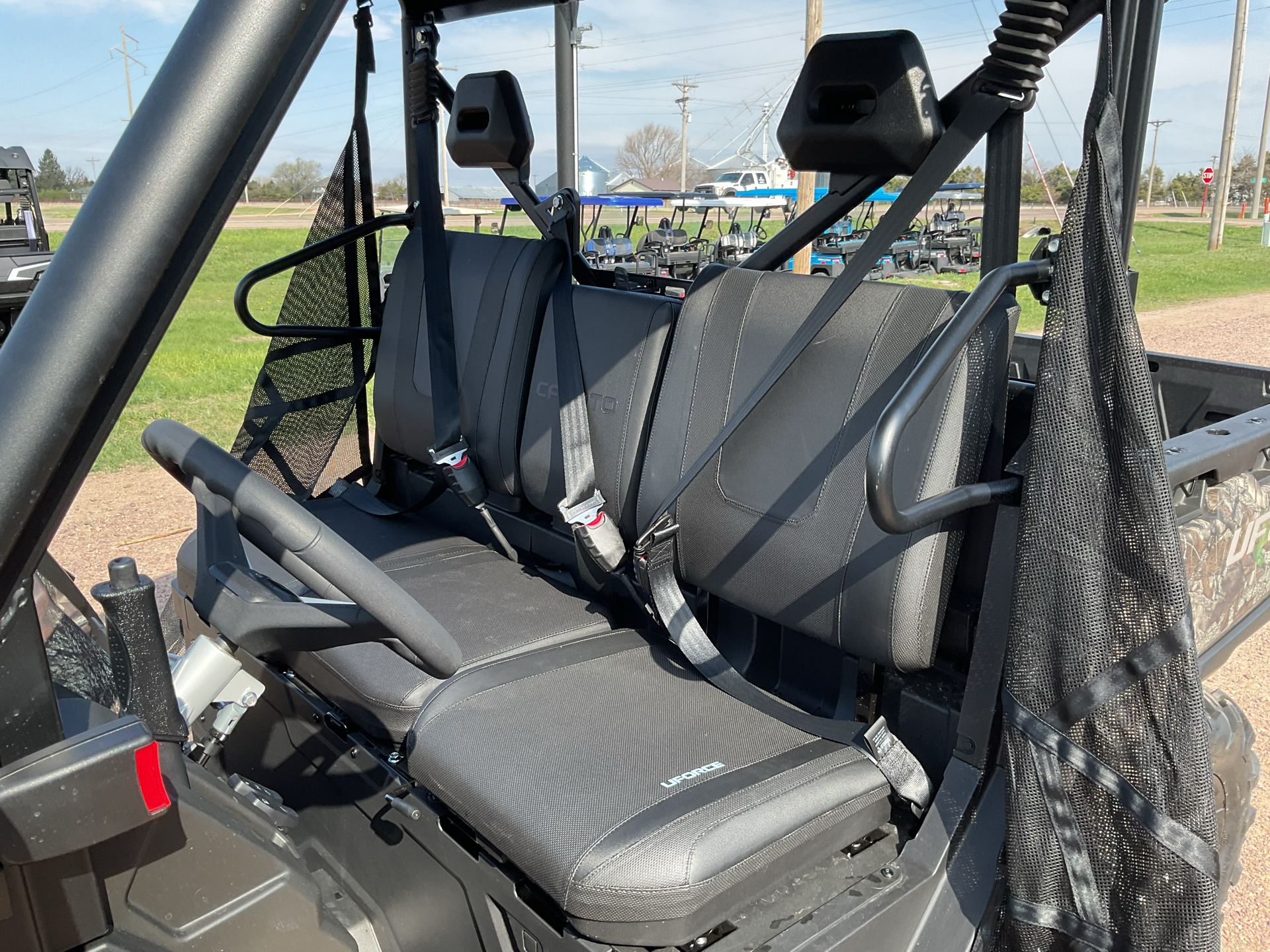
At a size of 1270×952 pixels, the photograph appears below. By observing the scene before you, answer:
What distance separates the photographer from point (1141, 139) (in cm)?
137

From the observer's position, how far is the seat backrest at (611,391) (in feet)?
6.75

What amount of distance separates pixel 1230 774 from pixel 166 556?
339 cm

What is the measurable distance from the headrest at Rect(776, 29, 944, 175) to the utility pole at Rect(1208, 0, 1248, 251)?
16.3 meters

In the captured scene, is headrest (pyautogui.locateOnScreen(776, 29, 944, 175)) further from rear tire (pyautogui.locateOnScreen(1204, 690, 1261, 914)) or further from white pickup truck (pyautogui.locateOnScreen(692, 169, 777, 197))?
white pickup truck (pyautogui.locateOnScreen(692, 169, 777, 197))

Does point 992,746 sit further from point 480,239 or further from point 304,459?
point 304,459

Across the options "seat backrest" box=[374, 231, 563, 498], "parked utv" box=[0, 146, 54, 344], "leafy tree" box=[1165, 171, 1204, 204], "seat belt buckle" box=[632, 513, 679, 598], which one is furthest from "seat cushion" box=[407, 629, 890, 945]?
"leafy tree" box=[1165, 171, 1204, 204]

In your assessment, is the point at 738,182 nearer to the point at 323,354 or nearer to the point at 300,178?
the point at 323,354

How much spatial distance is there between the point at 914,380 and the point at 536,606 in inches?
40.6

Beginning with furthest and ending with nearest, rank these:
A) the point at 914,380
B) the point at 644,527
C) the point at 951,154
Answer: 1. the point at 644,527
2. the point at 951,154
3. the point at 914,380

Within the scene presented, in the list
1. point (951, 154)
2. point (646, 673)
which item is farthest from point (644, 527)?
point (951, 154)

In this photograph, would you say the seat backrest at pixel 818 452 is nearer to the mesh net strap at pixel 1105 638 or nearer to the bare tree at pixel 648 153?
the mesh net strap at pixel 1105 638

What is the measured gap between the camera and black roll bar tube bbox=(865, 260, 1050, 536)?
1245 mm

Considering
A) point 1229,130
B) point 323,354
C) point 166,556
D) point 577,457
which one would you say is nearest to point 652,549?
point 577,457

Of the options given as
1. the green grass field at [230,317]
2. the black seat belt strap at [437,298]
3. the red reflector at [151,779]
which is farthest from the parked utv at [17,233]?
the red reflector at [151,779]
